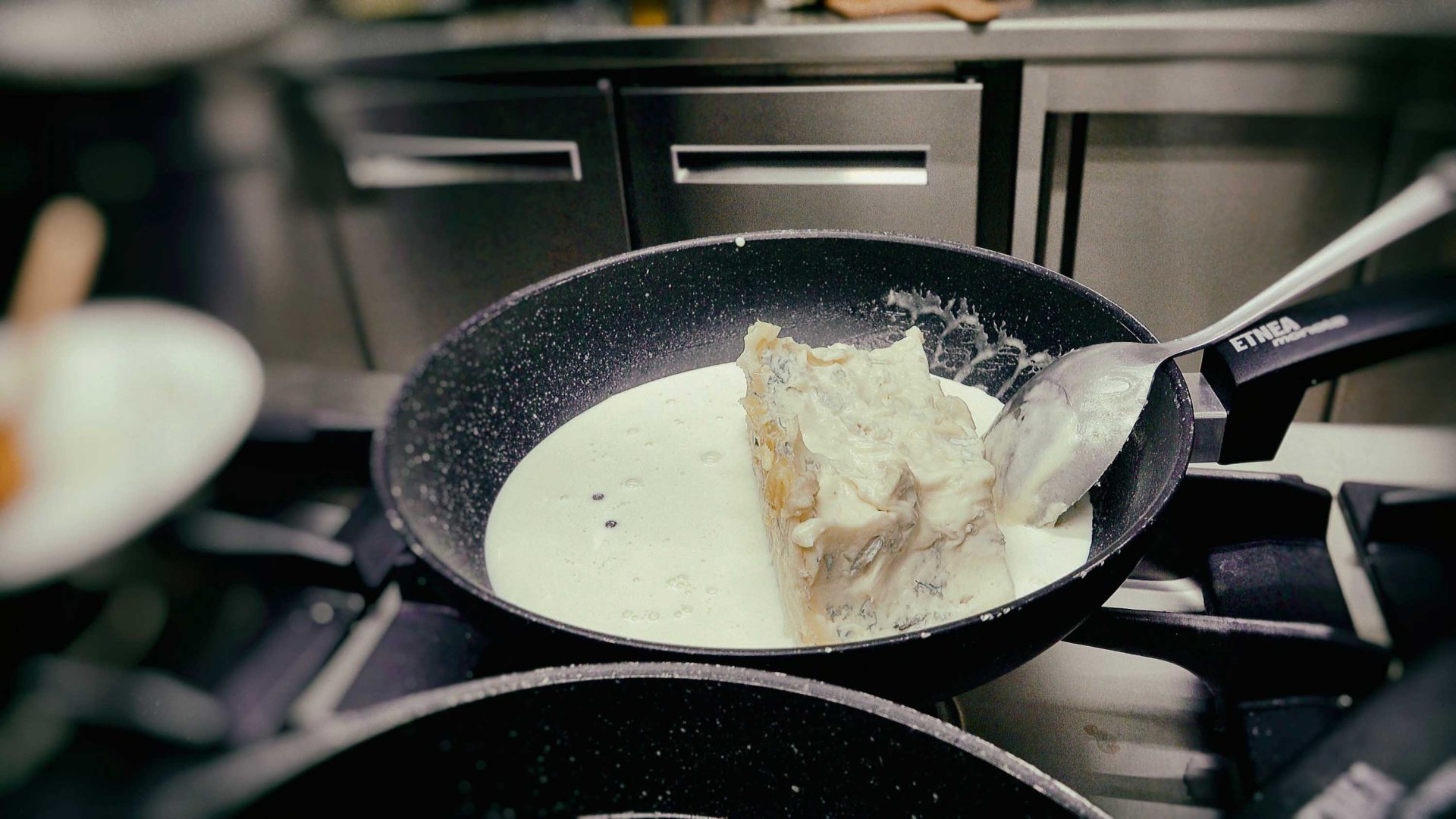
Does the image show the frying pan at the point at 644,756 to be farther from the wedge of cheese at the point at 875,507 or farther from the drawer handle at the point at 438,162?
the drawer handle at the point at 438,162

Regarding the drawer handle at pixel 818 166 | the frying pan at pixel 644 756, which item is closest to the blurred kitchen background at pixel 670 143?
the drawer handle at pixel 818 166

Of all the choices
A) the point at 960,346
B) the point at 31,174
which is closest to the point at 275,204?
the point at 31,174

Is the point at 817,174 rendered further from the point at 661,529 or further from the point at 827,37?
the point at 827,37

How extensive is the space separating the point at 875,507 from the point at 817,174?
31 centimetres

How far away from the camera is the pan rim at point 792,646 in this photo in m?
0.38

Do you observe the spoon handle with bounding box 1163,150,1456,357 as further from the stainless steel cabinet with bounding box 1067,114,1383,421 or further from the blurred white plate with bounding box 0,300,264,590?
the blurred white plate with bounding box 0,300,264,590

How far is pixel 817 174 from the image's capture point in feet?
2.33

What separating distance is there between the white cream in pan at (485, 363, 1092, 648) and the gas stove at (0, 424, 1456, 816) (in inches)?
5.1

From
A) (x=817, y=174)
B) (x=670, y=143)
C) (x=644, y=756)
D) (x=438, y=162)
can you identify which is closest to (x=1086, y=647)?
(x=644, y=756)

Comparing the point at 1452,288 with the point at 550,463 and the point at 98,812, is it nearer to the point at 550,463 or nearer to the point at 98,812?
the point at 98,812

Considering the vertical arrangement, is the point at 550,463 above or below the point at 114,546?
below

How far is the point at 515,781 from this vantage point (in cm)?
34

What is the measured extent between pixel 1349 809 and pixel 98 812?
269 millimetres

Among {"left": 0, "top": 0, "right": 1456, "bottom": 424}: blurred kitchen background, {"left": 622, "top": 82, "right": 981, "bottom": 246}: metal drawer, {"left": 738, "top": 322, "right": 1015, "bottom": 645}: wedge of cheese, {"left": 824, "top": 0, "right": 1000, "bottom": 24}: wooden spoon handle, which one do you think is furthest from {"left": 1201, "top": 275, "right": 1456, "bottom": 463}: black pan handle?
{"left": 824, "top": 0, "right": 1000, "bottom": 24}: wooden spoon handle
